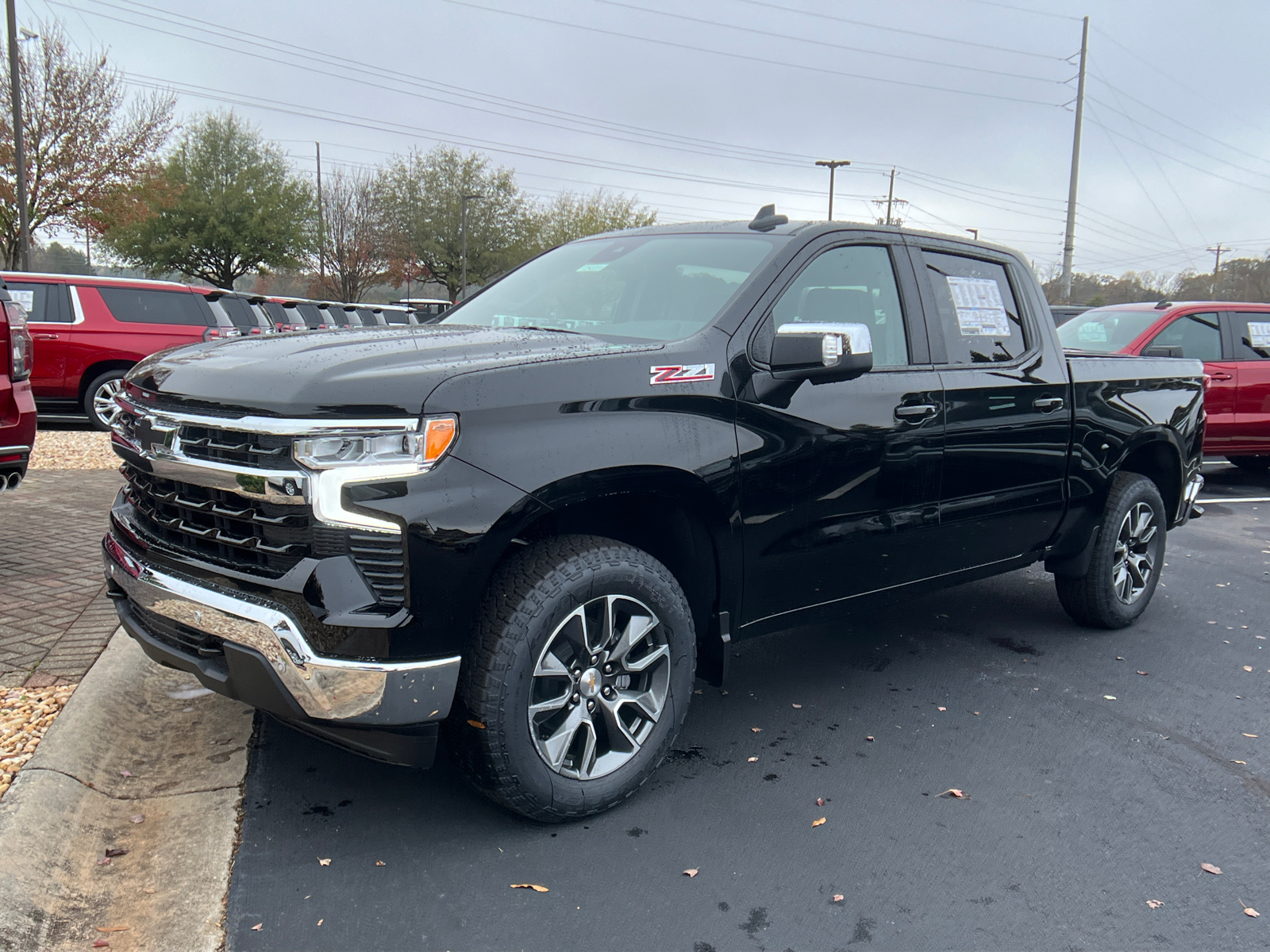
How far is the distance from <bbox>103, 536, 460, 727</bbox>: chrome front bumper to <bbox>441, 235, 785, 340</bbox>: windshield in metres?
1.39

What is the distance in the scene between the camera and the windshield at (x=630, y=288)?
135 inches

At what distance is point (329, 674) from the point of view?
8.13 ft

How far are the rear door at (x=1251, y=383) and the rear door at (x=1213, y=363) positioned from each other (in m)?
0.07

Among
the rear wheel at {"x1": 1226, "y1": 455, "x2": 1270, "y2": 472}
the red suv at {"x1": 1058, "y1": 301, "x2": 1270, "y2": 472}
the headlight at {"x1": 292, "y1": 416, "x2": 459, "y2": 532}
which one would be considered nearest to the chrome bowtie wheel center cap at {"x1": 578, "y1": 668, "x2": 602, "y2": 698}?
the headlight at {"x1": 292, "y1": 416, "x2": 459, "y2": 532}

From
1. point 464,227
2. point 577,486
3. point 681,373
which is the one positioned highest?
point 464,227

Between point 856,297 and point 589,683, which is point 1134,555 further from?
point 589,683

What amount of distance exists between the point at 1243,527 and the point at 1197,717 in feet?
16.1

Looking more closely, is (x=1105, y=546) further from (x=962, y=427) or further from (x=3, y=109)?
(x=3, y=109)

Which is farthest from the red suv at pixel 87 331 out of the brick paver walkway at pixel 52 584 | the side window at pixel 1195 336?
the side window at pixel 1195 336

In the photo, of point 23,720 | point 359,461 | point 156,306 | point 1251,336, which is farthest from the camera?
point 156,306

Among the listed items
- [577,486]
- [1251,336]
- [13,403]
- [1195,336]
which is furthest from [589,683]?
[1251,336]

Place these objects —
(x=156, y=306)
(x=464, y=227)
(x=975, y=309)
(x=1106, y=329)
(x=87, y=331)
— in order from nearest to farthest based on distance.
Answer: (x=975, y=309)
(x=1106, y=329)
(x=87, y=331)
(x=156, y=306)
(x=464, y=227)

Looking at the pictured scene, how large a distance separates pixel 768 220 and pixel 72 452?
26.7 ft

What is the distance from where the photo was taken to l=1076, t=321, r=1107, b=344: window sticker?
381 inches
